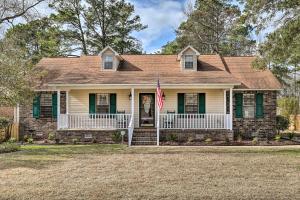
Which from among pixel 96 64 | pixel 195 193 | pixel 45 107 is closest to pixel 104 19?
pixel 96 64

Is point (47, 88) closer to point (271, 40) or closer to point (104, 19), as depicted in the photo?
point (271, 40)

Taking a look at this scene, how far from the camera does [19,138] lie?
22.0 m

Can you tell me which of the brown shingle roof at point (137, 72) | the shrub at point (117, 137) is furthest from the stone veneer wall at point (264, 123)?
the shrub at point (117, 137)

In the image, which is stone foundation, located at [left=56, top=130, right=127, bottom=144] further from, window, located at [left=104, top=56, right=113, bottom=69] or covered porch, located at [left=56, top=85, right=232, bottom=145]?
window, located at [left=104, top=56, right=113, bottom=69]

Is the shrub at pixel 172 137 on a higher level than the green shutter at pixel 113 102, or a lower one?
lower

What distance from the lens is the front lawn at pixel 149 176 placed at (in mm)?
8031

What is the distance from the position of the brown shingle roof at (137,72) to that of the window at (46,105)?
2.02 feet

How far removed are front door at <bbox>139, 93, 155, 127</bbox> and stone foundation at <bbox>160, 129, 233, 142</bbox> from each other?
7.50 feet

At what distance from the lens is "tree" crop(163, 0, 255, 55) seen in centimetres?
3656

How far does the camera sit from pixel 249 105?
867 inches

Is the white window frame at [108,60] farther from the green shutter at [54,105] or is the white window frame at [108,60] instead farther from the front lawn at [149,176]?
the front lawn at [149,176]

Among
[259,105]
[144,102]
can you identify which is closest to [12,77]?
[144,102]

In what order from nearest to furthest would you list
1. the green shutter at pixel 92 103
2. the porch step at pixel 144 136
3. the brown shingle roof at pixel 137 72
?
1. the porch step at pixel 144 136
2. the brown shingle roof at pixel 137 72
3. the green shutter at pixel 92 103

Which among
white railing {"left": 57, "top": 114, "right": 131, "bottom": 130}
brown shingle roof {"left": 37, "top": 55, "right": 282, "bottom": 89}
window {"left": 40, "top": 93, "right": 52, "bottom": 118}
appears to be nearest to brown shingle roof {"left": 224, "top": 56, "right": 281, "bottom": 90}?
brown shingle roof {"left": 37, "top": 55, "right": 282, "bottom": 89}
